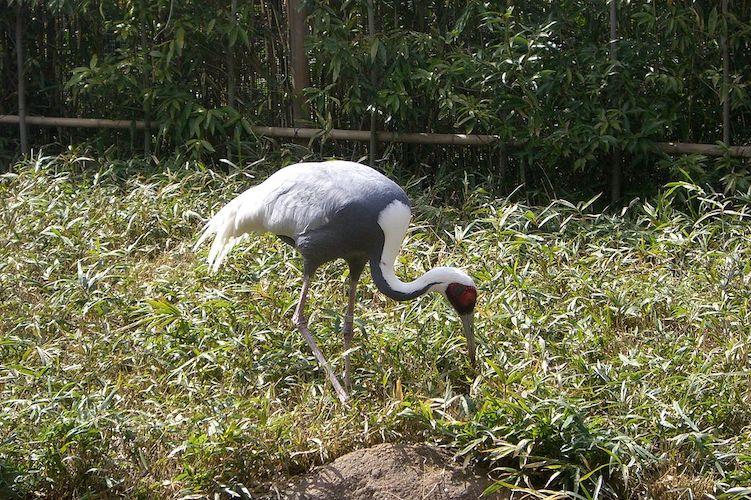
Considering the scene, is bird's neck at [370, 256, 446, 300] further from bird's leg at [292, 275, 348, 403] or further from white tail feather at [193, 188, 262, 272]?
white tail feather at [193, 188, 262, 272]

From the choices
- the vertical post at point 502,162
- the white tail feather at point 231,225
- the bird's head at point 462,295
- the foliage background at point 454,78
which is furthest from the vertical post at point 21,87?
the bird's head at point 462,295

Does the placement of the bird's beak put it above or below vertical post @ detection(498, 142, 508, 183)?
below

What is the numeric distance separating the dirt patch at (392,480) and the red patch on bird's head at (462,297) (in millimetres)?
733

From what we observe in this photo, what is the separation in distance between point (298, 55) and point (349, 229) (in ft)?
9.34

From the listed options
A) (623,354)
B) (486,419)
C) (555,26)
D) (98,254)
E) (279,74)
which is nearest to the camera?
(486,419)

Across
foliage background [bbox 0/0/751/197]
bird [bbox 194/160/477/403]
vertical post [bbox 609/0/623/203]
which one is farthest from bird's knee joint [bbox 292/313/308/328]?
vertical post [bbox 609/0/623/203]

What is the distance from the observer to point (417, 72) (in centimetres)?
651

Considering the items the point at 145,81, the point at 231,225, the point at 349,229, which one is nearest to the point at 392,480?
the point at 349,229

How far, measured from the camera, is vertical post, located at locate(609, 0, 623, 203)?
6.29 metres

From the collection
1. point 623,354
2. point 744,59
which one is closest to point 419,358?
point 623,354

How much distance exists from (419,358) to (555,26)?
2.62 metres

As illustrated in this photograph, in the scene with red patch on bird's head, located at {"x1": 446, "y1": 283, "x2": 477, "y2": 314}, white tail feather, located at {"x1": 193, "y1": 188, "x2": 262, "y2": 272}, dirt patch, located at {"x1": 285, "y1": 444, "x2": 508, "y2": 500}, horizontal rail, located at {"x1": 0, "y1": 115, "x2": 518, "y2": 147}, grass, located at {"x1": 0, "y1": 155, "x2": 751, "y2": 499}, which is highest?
horizontal rail, located at {"x1": 0, "y1": 115, "x2": 518, "y2": 147}

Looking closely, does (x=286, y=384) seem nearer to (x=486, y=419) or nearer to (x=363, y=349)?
(x=363, y=349)

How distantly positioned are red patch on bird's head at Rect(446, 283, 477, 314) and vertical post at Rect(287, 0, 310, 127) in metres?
2.82
